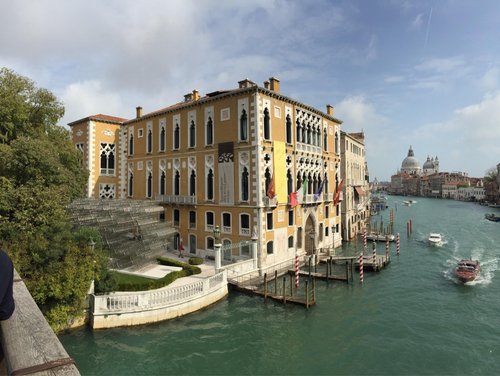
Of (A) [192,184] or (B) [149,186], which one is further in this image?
(B) [149,186]

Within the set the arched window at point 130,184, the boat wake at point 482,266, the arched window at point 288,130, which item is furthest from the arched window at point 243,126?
the boat wake at point 482,266

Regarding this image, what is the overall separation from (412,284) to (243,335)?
548 inches

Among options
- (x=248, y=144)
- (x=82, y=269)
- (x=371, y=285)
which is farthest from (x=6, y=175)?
(x=371, y=285)

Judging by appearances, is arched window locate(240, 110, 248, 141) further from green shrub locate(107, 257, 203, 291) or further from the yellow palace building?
green shrub locate(107, 257, 203, 291)

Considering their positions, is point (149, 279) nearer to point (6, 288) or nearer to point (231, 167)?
point (231, 167)

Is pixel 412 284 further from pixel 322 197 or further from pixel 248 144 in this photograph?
pixel 248 144

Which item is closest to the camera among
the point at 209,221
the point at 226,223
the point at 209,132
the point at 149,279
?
the point at 149,279

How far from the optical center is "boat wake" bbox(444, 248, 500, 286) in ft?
76.6

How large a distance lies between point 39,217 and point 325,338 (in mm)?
14354

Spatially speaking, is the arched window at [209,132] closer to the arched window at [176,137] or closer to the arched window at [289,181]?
the arched window at [176,137]

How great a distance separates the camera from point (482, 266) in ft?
91.1

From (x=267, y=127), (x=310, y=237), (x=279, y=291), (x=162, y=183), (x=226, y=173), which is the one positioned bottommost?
(x=279, y=291)

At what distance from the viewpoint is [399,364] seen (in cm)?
1284

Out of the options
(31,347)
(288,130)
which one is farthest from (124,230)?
(31,347)
